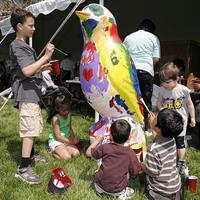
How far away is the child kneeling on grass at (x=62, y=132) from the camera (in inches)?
176

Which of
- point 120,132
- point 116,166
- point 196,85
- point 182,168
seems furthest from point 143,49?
point 116,166

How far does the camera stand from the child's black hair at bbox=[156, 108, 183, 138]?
309 cm

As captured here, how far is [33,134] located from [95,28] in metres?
1.22

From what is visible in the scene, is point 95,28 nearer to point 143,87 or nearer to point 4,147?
point 143,87

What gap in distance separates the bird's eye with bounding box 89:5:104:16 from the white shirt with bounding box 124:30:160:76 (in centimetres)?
96

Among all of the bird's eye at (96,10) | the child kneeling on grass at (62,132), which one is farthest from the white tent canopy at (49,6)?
the bird's eye at (96,10)

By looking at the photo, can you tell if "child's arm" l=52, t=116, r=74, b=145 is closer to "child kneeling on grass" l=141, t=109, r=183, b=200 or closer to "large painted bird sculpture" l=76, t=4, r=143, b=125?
"large painted bird sculpture" l=76, t=4, r=143, b=125

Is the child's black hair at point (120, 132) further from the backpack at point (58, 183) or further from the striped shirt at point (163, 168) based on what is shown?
the backpack at point (58, 183)

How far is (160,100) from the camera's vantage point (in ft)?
13.5

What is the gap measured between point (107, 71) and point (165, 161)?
107 centimetres

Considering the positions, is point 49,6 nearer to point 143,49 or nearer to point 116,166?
point 143,49

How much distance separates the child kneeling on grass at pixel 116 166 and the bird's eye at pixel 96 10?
1.20 m

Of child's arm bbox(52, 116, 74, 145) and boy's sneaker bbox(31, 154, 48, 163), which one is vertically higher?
child's arm bbox(52, 116, 74, 145)

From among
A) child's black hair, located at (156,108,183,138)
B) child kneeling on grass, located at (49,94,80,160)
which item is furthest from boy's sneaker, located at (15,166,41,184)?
child's black hair, located at (156,108,183,138)
